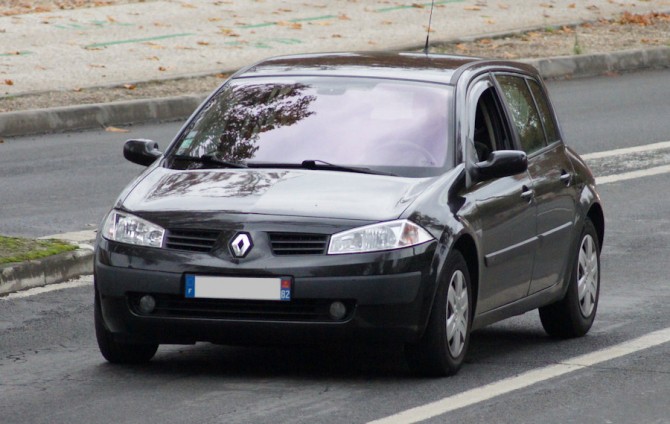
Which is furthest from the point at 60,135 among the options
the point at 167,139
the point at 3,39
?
the point at 3,39

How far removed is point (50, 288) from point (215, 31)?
565 inches

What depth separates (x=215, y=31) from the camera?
24.1 metres

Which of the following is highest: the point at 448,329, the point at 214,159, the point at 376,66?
the point at 376,66

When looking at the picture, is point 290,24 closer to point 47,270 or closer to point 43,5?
point 43,5

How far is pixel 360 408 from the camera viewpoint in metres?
6.91

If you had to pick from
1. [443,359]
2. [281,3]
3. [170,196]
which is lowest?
[281,3]

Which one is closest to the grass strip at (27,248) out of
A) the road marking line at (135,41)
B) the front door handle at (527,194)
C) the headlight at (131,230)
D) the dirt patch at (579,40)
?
the headlight at (131,230)

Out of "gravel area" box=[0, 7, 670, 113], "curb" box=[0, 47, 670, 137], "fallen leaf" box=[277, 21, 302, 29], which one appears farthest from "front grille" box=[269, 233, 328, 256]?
"fallen leaf" box=[277, 21, 302, 29]

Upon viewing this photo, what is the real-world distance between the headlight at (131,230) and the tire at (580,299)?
8.10ft

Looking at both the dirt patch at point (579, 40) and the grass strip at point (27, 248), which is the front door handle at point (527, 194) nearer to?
the grass strip at point (27, 248)

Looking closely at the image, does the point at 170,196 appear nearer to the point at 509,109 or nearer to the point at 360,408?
the point at 360,408

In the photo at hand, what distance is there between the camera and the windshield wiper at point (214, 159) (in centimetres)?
802

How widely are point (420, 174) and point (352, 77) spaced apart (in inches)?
32.5

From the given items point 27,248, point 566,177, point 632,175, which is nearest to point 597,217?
point 566,177
